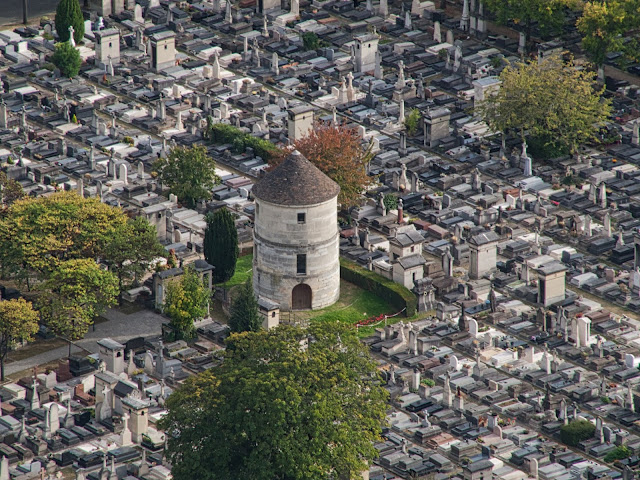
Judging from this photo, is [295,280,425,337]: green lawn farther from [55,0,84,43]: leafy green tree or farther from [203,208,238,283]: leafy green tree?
[55,0,84,43]: leafy green tree

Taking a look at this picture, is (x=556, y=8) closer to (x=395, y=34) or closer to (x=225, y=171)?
(x=395, y=34)

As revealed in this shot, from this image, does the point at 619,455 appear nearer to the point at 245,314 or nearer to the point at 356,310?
the point at 356,310

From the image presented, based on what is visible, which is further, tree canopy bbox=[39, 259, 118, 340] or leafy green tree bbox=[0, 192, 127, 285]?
leafy green tree bbox=[0, 192, 127, 285]

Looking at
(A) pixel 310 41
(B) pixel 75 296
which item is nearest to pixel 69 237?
(B) pixel 75 296

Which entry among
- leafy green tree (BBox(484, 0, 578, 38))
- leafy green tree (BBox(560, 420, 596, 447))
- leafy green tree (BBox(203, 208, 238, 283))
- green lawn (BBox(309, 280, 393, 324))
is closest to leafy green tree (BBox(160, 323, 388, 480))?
leafy green tree (BBox(560, 420, 596, 447))

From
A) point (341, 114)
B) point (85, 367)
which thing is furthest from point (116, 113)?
point (85, 367)

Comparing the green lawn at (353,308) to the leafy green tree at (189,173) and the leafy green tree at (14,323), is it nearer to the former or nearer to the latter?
the leafy green tree at (189,173)
